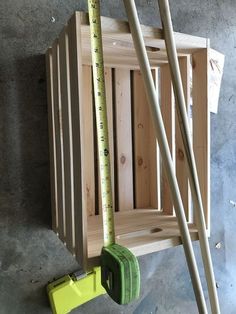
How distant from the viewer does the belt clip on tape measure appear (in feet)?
1.71

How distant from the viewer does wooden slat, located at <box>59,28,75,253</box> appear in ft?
2.01

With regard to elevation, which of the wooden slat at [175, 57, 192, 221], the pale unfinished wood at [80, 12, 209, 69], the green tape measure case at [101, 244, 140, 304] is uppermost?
the pale unfinished wood at [80, 12, 209, 69]

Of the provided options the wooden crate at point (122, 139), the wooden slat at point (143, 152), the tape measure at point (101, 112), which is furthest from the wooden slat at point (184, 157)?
the tape measure at point (101, 112)

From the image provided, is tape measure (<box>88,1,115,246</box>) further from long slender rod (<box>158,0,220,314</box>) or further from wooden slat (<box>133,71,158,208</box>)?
wooden slat (<box>133,71,158,208</box>)

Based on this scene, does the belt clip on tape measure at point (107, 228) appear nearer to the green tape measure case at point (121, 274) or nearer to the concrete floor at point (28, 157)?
the green tape measure case at point (121, 274)

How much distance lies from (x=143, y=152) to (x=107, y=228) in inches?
16.2

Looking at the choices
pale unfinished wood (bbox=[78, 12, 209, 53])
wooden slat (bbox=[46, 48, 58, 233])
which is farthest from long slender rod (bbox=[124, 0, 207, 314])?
wooden slat (bbox=[46, 48, 58, 233])

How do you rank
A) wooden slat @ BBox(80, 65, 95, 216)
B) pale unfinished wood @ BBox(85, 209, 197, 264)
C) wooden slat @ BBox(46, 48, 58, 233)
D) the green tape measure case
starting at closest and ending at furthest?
1. the green tape measure case
2. pale unfinished wood @ BBox(85, 209, 197, 264)
3. wooden slat @ BBox(46, 48, 58, 233)
4. wooden slat @ BBox(80, 65, 95, 216)

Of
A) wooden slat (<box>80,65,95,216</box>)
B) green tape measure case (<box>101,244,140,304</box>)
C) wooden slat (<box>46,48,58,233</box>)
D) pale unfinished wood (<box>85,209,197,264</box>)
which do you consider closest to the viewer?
green tape measure case (<box>101,244,140,304</box>)

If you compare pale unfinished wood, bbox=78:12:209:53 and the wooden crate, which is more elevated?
pale unfinished wood, bbox=78:12:209:53

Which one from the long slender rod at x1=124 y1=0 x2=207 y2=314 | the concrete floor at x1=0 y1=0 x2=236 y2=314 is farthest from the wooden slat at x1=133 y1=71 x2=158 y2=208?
the long slender rod at x1=124 y1=0 x2=207 y2=314

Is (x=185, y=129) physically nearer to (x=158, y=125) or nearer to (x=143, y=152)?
(x=158, y=125)

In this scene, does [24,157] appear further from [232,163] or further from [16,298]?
[232,163]

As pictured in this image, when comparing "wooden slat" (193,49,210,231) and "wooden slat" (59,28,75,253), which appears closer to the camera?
"wooden slat" (59,28,75,253)
